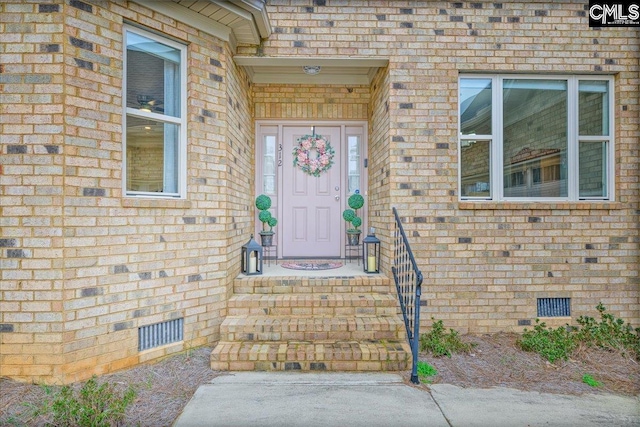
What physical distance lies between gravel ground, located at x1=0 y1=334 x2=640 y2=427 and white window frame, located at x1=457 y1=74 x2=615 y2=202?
1644 mm

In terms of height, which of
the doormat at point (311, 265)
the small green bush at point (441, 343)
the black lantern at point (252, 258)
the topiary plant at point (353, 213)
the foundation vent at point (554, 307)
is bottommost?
the small green bush at point (441, 343)

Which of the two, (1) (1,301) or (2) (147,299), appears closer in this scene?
(1) (1,301)

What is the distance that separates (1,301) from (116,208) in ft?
3.54

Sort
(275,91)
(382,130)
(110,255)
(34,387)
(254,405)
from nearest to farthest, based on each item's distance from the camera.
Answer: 1. (254,405)
2. (34,387)
3. (110,255)
4. (382,130)
5. (275,91)

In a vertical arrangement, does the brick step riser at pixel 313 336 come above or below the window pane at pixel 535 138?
below

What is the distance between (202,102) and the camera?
3.77 m

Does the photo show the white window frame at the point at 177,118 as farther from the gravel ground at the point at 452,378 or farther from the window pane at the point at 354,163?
the window pane at the point at 354,163

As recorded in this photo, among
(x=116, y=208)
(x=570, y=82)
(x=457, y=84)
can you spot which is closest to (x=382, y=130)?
(x=457, y=84)

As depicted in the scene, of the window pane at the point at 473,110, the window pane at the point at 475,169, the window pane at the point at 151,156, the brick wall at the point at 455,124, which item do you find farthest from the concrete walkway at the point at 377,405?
the window pane at the point at 473,110

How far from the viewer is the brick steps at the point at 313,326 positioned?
129 inches

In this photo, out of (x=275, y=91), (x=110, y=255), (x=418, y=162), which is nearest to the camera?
(x=110, y=255)

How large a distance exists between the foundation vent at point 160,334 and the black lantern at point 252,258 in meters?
0.99

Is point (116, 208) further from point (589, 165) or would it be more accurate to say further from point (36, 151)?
point (589, 165)

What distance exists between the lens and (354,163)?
567 cm
